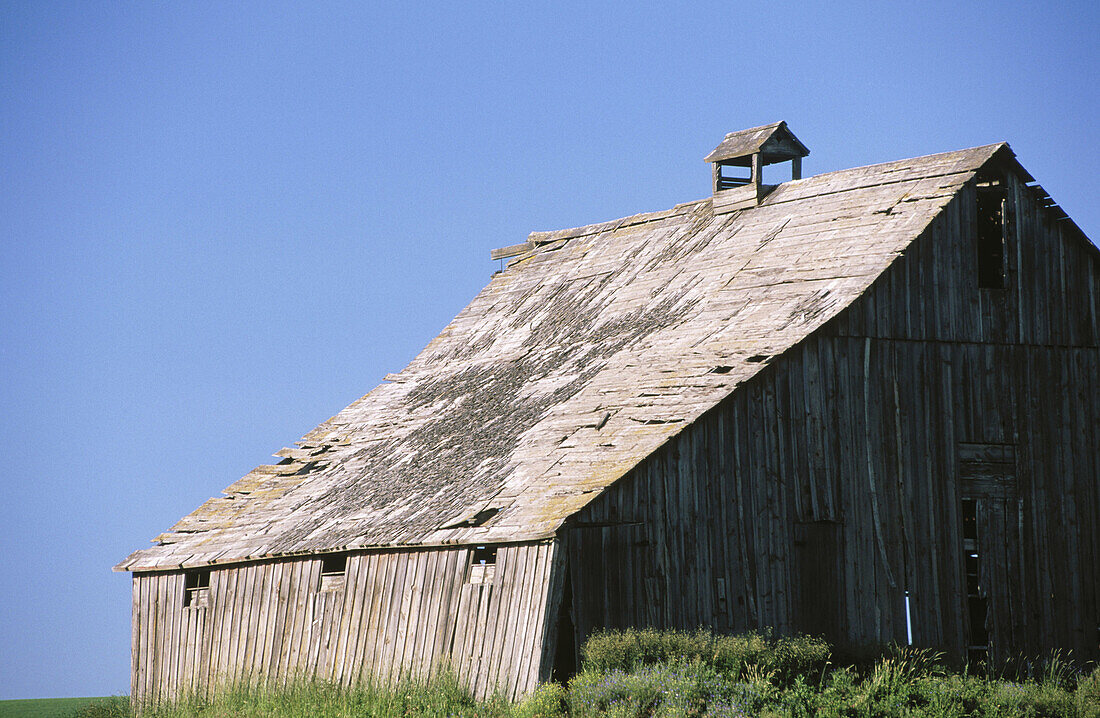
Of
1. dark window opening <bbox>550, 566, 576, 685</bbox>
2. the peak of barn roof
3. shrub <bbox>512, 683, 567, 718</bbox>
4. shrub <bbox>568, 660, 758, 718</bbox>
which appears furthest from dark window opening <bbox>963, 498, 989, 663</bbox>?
shrub <bbox>512, 683, 567, 718</bbox>

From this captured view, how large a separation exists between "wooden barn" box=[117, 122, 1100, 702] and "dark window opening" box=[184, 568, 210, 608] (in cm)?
8

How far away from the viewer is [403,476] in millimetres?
24375

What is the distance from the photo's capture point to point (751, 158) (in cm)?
2809

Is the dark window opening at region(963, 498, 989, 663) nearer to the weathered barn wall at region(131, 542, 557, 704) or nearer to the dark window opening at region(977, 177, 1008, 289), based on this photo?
the dark window opening at region(977, 177, 1008, 289)

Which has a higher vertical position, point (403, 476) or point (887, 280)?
point (887, 280)

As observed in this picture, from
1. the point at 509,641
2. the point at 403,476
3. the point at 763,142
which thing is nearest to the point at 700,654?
the point at 509,641

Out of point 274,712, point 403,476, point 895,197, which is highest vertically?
point 895,197

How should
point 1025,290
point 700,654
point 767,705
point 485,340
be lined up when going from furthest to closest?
point 485,340 < point 1025,290 < point 700,654 < point 767,705

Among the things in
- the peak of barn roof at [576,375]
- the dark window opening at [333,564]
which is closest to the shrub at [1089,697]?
the peak of barn roof at [576,375]

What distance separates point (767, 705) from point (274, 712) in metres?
7.40

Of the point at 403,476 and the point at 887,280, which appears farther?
the point at 403,476

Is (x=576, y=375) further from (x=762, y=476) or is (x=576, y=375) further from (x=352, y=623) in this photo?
(x=352, y=623)

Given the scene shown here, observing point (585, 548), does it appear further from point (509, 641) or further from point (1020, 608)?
point (1020, 608)

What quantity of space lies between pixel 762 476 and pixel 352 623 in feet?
22.2
